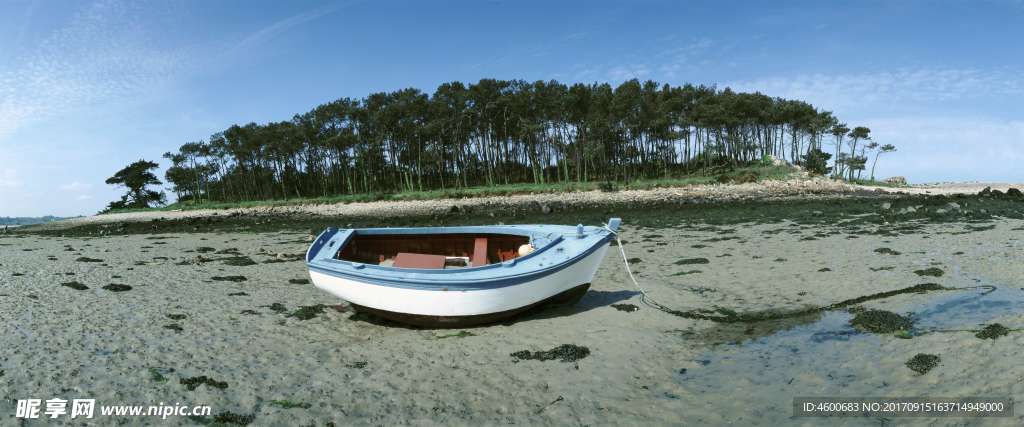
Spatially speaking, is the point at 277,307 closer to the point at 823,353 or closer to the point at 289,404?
the point at 289,404

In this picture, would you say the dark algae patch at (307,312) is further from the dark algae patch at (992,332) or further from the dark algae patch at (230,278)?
the dark algae patch at (992,332)

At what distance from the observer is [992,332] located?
258 inches

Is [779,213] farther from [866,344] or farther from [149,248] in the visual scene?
[149,248]

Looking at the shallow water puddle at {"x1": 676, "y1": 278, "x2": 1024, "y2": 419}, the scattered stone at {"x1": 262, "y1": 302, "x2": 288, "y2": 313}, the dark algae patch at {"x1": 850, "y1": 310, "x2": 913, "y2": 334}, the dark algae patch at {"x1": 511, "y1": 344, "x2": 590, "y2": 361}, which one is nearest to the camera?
the shallow water puddle at {"x1": 676, "y1": 278, "x2": 1024, "y2": 419}

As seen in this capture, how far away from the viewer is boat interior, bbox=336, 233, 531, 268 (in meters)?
10.9

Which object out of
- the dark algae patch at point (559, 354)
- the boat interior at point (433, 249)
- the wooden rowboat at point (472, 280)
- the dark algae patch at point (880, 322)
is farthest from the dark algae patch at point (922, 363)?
the boat interior at point (433, 249)

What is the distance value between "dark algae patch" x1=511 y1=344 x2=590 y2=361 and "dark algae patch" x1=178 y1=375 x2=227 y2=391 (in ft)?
11.6

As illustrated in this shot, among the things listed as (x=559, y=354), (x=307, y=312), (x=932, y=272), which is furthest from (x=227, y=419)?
(x=932, y=272)

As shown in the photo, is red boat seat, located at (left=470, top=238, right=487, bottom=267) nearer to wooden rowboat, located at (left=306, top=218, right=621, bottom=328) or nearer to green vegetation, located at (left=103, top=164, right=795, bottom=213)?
wooden rowboat, located at (left=306, top=218, right=621, bottom=328)

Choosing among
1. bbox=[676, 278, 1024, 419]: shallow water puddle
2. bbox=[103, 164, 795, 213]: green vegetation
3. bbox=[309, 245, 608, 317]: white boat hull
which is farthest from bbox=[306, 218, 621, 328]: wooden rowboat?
bbox=[103, 164, 795, 213]: green vegetation

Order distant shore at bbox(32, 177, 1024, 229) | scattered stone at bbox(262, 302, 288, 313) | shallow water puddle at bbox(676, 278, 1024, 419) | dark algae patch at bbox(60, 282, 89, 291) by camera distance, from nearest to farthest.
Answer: shallow water puddle at bbox(676, 278, 1024, 419) < scattered stone at bbox(262, 302, 288, 313) < dark algae patch at bbox(60, 282, 89, 291) < distant shore at bbox(32, 177, 1024, 229)

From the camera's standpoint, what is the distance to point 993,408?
477 cm

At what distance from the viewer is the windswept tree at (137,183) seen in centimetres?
7831

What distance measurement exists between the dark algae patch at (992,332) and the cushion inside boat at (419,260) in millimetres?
8225
